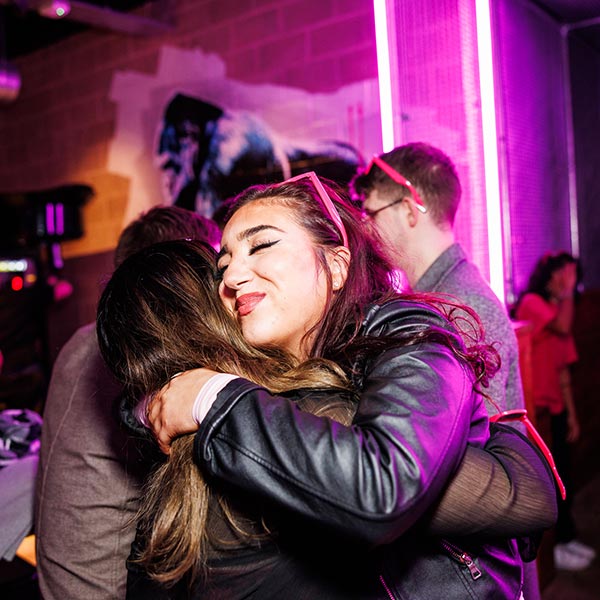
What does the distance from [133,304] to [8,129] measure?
543 cm

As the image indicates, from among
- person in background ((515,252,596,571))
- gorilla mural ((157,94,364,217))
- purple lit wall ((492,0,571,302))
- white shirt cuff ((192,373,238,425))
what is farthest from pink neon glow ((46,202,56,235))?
white shirt cuff ((192,373,238,425))

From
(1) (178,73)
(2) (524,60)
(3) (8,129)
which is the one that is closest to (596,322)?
(2) (524,60)

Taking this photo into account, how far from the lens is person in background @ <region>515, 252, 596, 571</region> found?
152 inches

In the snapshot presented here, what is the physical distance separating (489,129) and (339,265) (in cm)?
80

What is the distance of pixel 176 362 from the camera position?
109 centimetres

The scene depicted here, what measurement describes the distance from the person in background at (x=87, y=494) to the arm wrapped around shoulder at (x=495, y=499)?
0.90 meters

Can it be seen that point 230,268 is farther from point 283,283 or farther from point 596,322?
point 596,322

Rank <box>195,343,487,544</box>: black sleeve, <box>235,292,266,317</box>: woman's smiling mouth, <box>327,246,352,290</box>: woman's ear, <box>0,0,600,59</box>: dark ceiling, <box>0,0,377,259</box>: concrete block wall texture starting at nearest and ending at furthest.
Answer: <box>195,343,487,544</box>: black sleeve < <box>235,292,266,317</box>: woman's smiling mouth < <box>327,246,352,290</box>: woman's ear < <box>0,0,377,259</box>: concrete block wall texture < <box>0,0,600,59</box>: dark ceiling

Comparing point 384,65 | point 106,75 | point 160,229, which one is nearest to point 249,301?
point 384,65

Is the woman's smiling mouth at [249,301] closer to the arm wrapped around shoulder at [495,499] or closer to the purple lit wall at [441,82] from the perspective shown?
the arm wrapped around shoulder at [495,499]

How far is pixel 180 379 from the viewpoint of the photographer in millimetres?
1043

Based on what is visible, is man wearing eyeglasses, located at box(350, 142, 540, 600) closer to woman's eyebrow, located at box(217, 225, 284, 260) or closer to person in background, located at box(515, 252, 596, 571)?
woman's eyebrow, located at box(217, 225, 284, 260)

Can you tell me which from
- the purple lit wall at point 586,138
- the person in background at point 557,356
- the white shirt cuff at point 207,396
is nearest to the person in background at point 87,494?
the white shirt cuff at point 207,396

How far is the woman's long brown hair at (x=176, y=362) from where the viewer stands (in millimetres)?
1052
